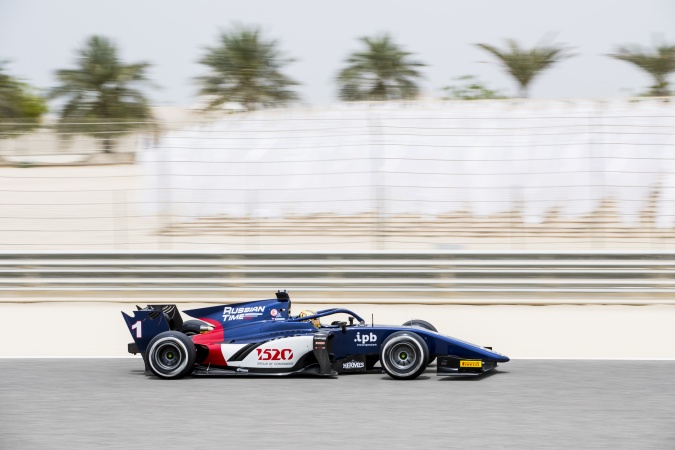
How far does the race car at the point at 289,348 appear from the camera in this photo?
24.3 feet

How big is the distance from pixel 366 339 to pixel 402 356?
1.11 ft

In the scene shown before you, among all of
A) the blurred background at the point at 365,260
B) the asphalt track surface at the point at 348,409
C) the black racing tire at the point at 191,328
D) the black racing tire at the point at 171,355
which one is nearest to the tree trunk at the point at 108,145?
the blurred background at the point at 365,260

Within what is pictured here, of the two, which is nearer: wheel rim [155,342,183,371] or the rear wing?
wheel rim [155,342,183,371]

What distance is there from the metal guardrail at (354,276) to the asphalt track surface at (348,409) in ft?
13.2

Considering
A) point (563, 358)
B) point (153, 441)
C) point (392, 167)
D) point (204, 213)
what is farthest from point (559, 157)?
point (153, 441)

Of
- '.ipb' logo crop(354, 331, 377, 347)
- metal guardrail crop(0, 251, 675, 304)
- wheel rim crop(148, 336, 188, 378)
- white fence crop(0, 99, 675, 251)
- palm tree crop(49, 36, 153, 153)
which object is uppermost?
palm tree crop(49, 36, 153, 153)

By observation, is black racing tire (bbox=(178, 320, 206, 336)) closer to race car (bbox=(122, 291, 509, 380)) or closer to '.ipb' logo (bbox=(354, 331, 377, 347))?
race car (bbox=(122, 291, 509, 380))

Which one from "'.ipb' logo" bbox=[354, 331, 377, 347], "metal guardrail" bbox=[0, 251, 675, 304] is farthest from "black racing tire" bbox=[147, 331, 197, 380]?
"metal guardrail" bbox=[0, 251, 675, 304]

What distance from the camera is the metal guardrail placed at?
476 inches

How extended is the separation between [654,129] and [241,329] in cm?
1277

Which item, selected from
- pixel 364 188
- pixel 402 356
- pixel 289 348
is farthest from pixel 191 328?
pixel 364 188

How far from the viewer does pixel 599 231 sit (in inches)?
557

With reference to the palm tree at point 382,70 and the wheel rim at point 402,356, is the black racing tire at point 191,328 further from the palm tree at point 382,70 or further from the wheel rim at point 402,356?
the palm tree at point 382,70

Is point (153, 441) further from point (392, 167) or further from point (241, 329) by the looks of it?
point (392, 167)
